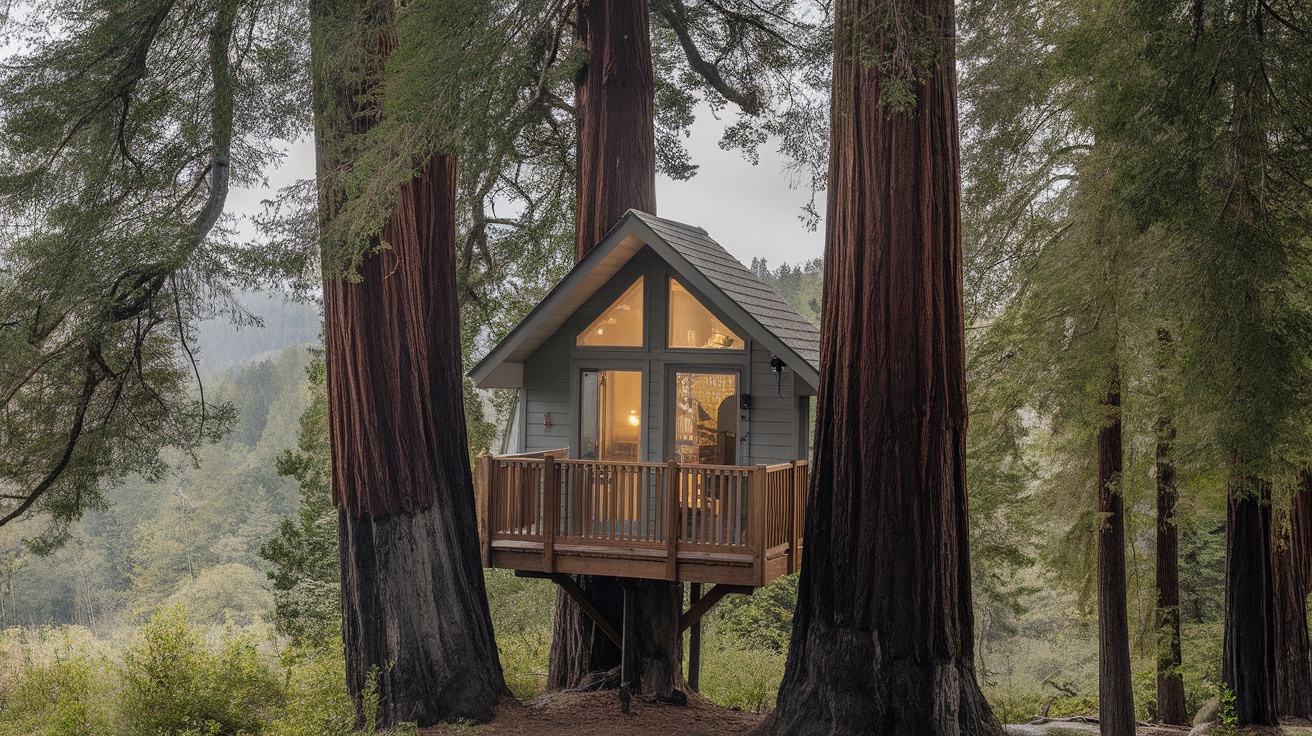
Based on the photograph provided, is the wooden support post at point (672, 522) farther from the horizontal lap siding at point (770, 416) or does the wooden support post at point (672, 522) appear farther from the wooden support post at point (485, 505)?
the wooden support post at point (485, 505)

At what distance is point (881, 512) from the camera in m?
7.38

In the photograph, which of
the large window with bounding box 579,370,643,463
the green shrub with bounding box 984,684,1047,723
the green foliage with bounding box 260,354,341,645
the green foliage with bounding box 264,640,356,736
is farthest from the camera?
the green foliage with bounding box 260,354,341,645

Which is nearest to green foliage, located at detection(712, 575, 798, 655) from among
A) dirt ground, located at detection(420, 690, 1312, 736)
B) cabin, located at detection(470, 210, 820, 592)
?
dirt ground, located at detection(420, 690, 1312, 736)

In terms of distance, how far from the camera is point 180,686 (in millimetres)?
9289

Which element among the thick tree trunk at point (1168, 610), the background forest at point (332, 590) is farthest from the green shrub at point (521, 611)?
the thick tree trunk at point (1168, 610)

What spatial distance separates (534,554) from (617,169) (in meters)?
4.79

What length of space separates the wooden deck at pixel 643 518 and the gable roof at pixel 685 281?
124cm

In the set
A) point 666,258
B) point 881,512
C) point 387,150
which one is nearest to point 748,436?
point 666,258

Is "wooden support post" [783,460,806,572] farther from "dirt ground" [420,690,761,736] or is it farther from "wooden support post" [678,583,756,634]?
"dirt ground" [420,690,761,736]

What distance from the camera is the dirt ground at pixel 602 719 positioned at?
9.09m

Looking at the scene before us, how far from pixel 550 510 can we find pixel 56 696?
23.6 feet

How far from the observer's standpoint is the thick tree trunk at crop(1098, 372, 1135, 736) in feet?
36.7

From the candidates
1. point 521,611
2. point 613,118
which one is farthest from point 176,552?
point 613,118

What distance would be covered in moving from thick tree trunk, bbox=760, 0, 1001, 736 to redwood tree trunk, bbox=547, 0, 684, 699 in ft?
13.0
